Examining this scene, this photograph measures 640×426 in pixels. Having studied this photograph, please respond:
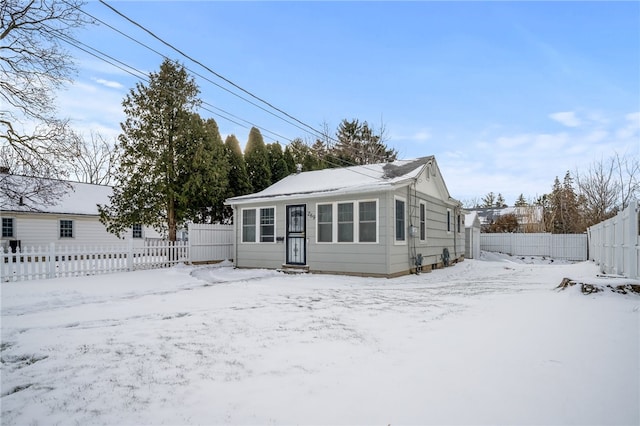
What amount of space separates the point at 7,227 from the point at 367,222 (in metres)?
18.4

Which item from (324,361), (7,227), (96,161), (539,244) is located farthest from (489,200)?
(324,361)

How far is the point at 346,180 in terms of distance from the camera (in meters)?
13.0

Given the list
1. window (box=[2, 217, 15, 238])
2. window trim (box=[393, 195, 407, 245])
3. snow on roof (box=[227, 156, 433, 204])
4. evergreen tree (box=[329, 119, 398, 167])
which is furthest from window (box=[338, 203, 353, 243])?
evergreen tree (box=[329, 119, 398, 167])

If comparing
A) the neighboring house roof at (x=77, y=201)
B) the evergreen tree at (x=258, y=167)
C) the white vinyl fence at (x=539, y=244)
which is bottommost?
the white vinyl fence at (x=539, y=244)

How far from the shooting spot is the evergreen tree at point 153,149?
13.8 m

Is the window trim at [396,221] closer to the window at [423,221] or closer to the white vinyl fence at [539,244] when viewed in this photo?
the window at [423,221]

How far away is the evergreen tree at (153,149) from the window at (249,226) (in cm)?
253

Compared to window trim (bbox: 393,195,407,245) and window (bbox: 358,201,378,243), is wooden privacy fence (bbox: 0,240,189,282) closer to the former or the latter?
window (bbox: 358,201,378,243)

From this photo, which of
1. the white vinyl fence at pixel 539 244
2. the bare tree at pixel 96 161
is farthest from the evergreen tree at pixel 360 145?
the bare tree at pixel 96 161

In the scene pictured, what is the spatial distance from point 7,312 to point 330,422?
6445 millimetres

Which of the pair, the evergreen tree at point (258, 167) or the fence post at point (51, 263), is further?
the evergreen tree at point (258, 167)

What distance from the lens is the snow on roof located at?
11.4 meters

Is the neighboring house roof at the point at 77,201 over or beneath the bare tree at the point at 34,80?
beneath

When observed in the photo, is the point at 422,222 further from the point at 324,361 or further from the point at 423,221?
the point at 324,361
